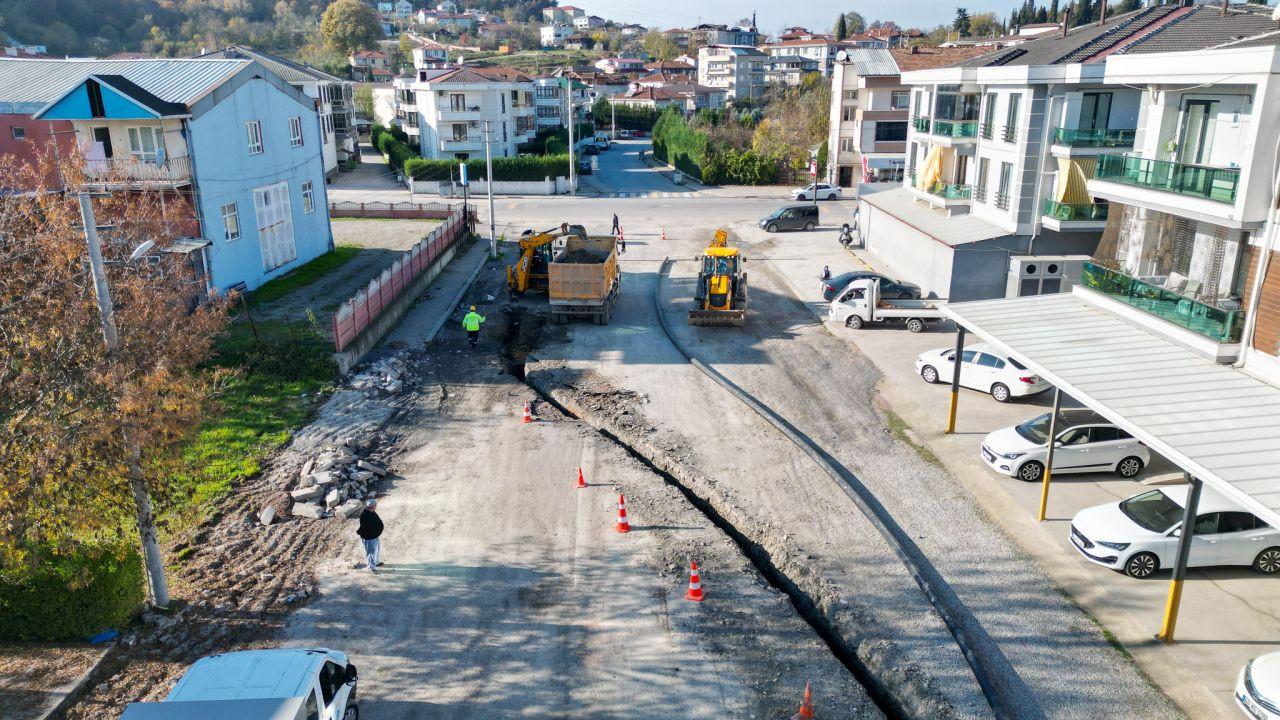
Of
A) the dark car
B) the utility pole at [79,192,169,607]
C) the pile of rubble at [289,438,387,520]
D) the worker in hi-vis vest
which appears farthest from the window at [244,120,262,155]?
the dark car

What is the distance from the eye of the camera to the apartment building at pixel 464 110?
66.9 metres

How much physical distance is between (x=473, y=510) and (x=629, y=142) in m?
102

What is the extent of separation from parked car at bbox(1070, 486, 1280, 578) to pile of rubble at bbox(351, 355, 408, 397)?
1692cm

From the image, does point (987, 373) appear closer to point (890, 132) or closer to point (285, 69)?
point (890, 132)

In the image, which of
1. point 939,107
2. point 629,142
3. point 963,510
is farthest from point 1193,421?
point 629,142

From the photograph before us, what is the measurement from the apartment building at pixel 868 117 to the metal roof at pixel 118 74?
39.7 m

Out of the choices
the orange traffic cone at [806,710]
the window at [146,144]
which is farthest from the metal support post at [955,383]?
the window at [146,144]

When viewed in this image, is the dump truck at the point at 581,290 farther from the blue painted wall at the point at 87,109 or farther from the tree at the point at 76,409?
the blue painted wall at the point at 87,109

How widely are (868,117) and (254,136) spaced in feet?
134

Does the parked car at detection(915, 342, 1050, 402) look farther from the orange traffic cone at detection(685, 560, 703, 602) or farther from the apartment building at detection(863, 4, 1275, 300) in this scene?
the orange traffic cone at detection(685, 560, 703, 602)

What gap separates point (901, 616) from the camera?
40.5ft

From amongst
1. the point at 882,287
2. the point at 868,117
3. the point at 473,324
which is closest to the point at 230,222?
the point at 473,324

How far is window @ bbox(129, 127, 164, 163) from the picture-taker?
28.0m

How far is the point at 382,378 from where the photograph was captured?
22781mm
